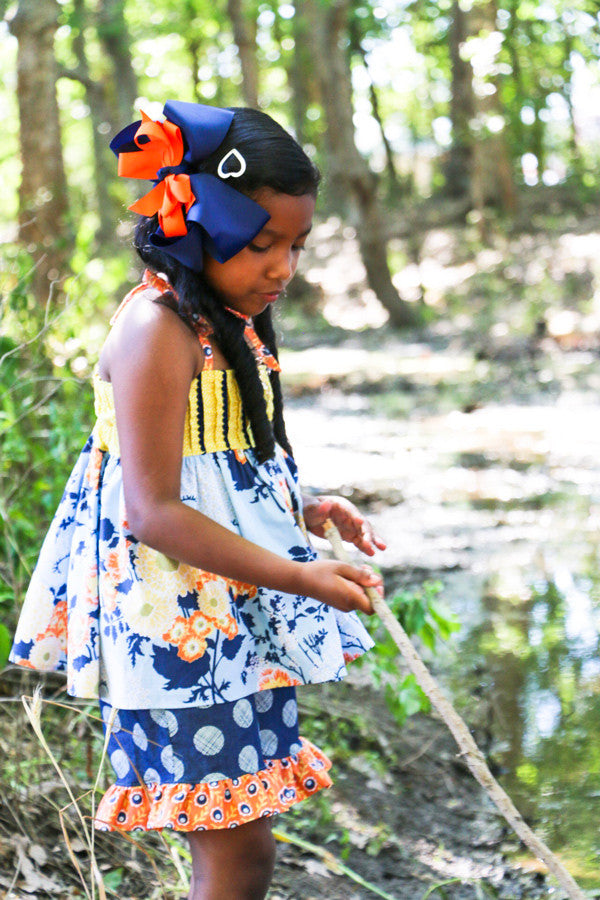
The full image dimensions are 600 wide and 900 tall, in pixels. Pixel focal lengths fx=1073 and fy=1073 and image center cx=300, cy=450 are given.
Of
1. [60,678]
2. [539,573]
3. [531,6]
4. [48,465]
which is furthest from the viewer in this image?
[531,6]

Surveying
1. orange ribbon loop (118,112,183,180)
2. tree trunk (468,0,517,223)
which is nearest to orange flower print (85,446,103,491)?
orange ribbon loop (118,112,183,180)

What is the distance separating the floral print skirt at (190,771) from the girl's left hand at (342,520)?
1.20 feet

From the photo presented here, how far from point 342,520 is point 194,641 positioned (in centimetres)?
45

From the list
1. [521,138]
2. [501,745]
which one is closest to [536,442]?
[501,745]

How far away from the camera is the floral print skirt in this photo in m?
1.76

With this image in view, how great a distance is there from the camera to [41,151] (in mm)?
5773

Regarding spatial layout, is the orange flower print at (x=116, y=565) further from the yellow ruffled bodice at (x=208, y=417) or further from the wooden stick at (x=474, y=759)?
the wooden stick at (x=474, y=759)

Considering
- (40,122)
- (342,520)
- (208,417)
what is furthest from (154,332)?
(40,122)

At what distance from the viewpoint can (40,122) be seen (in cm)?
580

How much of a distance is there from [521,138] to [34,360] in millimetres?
19750

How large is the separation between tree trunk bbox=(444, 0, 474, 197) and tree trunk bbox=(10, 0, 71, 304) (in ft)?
43.3

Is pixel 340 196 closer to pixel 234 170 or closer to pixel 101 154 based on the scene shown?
pixel 101 154

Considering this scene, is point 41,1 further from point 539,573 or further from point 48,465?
point 539,573

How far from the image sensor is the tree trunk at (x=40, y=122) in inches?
216
